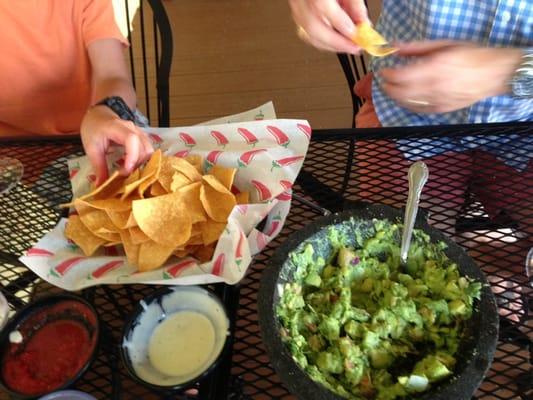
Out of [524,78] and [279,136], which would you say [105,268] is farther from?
[524,78]

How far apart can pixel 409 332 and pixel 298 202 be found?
37cm

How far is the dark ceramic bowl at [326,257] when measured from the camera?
648mm

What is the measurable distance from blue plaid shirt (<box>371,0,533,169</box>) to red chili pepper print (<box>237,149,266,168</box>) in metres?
0.30

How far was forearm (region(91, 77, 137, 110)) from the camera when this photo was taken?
129 cm

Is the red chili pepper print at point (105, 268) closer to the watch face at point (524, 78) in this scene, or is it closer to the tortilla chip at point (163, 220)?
the tortilla chip at point (163, 220)

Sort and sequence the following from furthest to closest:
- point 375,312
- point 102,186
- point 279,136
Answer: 1. point 279,136
2. point 102,186
3. point 375,312

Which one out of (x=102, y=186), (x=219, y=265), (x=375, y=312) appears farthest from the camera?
(x=102, y=186)

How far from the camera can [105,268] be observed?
95cm

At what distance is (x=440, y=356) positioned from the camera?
2.31ft

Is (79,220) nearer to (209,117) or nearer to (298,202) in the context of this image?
(298,202)

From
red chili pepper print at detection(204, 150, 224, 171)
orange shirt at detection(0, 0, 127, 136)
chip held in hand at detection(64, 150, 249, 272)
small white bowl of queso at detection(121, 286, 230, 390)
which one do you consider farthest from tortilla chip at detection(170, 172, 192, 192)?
orange shirt at detection(0, 0, 127, 136)

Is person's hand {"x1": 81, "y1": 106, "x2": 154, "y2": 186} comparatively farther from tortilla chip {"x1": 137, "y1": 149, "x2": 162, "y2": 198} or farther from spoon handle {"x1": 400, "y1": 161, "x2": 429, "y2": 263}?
spoon handle {"x1": 400, "y1": 161, "x2": 429, "y2": 263}

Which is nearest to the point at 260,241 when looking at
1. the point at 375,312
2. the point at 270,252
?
the point at 270,252

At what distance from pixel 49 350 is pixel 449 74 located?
80 cm
